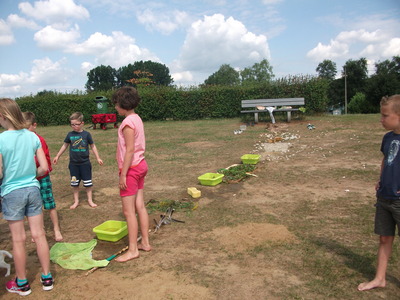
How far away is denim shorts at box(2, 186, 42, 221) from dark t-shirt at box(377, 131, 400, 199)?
305 centimetres

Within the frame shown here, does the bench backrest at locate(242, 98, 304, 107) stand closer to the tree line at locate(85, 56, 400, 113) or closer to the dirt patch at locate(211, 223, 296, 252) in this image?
the tree line at locate(85, 56, 400, 113)

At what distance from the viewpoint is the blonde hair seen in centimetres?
269

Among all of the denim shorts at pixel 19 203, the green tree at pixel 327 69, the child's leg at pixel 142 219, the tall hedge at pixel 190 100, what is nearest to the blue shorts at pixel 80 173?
the child's leg at pixel 142 219

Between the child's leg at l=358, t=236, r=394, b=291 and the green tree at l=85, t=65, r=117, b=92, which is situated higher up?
the green tree at l=85, t=65, r=117, b=92

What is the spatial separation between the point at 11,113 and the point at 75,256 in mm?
1701

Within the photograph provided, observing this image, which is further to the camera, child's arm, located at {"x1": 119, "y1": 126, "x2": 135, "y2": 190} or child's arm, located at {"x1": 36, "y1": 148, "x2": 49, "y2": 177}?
child's arm, located at {"x1": 119, "y1": 126, "x2": 135, "y2": 190}

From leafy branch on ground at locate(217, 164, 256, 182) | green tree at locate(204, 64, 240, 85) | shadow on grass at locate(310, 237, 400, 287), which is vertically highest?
green tree at locate(204, 64, 240, 85)

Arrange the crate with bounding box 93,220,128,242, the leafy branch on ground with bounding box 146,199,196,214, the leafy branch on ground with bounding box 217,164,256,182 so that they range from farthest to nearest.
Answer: the leafy branch on ground with bounding box 217,164,256,182 < the leafy branch on ground with bounding box 146,199,196,214 < the crate with bounding box 93,220,128,242

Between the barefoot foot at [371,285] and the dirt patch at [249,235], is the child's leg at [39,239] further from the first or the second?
the barefoot foot at [371,285]

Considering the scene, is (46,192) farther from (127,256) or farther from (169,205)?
(169,205)

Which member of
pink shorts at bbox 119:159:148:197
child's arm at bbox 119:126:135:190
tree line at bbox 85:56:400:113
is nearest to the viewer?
child's arm at bbox 119:126:135:190

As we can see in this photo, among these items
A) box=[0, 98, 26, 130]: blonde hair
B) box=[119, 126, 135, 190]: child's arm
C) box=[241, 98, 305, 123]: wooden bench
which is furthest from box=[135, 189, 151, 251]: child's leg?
box=[241, 98, 305, 123]: wooden bench

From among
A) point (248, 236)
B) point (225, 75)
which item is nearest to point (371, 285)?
point (248, 236)

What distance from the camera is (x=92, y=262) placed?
328 cm
